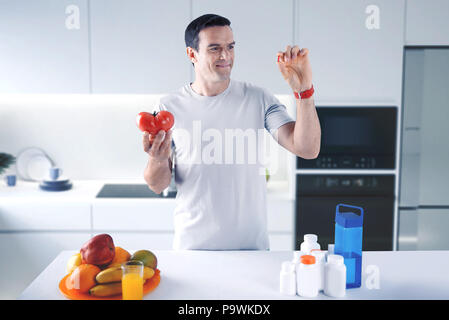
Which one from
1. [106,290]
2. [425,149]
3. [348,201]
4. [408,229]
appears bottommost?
[408,229]

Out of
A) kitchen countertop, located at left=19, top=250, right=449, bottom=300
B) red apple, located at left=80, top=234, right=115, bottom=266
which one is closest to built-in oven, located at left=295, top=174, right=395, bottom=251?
kitchen countertop, located at left=19, top=250, right=449, bottom=300

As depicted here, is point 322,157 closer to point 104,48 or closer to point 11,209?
point 104,48

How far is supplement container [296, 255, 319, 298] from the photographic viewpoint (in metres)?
1.25

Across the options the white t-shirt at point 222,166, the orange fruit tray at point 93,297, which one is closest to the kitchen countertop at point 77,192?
the white t-shirt at point 222,166

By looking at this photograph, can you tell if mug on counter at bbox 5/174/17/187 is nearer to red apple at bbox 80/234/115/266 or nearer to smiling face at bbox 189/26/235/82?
smiling face at bbox 189/26/235/82

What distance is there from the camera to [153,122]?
1.51m

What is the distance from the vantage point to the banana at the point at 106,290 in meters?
1.25

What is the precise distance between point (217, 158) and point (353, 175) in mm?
1398

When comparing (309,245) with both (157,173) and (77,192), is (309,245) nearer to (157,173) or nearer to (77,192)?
(157,173)

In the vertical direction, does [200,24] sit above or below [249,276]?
above

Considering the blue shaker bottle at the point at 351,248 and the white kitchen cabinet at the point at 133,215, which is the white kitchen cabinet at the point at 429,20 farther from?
the blue shaker bottle at the point at 351,248

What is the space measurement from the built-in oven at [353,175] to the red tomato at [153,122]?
4.92 ft

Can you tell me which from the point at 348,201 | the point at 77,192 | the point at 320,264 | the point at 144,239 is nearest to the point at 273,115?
the point at 320,264

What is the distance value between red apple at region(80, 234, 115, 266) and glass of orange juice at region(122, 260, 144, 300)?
81 mm
